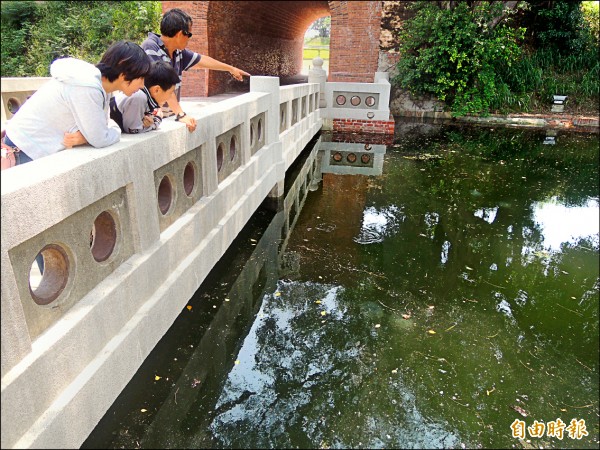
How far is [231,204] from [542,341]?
3153 millimetres

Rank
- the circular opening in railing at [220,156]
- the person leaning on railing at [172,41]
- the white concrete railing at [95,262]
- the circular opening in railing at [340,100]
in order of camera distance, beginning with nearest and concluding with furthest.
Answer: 1. the white concrete railing at [95,262]
2. the person leaning on railing at [172,41]
3. the circular opening in railing at [220,156]
4. the circular opening in railing at [340,100]

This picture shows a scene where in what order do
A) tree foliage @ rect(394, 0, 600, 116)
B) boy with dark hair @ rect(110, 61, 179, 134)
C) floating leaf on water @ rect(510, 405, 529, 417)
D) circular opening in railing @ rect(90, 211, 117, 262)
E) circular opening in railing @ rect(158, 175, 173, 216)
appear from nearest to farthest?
circular opening in railing @ rect(90, 211, 117, 262), floating leaf on water @ rect(510, 405, 529, 417), boy with dark hair @ rect(110, 61, 179, 134), circular opening in railing @ rect(158, 175, 173, 216), tree foliage @ rect(394, 0, 600, 116)

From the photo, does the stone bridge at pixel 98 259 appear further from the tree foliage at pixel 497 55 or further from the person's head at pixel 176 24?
the tree foliage at pixel 497 55

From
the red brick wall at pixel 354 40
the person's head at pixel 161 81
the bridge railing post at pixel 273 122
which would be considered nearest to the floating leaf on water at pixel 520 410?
the person's head at pixel 161 81

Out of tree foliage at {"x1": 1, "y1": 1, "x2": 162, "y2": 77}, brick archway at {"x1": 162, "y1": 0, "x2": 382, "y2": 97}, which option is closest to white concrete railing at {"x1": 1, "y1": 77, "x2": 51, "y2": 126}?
brick archway at {"x1": 162, "y1": 0, "x2": 382, "y2": 97}

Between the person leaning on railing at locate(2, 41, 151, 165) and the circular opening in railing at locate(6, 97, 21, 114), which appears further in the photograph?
A: the circular opening in railing at locate(6, 97, 21, 114)

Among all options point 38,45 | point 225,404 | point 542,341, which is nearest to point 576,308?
point 542,341

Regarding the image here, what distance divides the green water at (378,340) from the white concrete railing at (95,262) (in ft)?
1.24

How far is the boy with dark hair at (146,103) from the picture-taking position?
300cm

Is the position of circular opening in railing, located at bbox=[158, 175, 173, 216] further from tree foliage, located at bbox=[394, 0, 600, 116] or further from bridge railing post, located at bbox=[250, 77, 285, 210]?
tree foliage, located at bbox=[394, 0, 600, 116]

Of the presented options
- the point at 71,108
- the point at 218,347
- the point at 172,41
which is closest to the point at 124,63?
the point at 71,108

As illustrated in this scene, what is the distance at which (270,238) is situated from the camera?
5.62m

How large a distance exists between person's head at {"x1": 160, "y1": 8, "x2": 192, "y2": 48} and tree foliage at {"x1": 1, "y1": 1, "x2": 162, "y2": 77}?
12.7m

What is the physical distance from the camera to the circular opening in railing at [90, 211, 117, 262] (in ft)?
8.89
